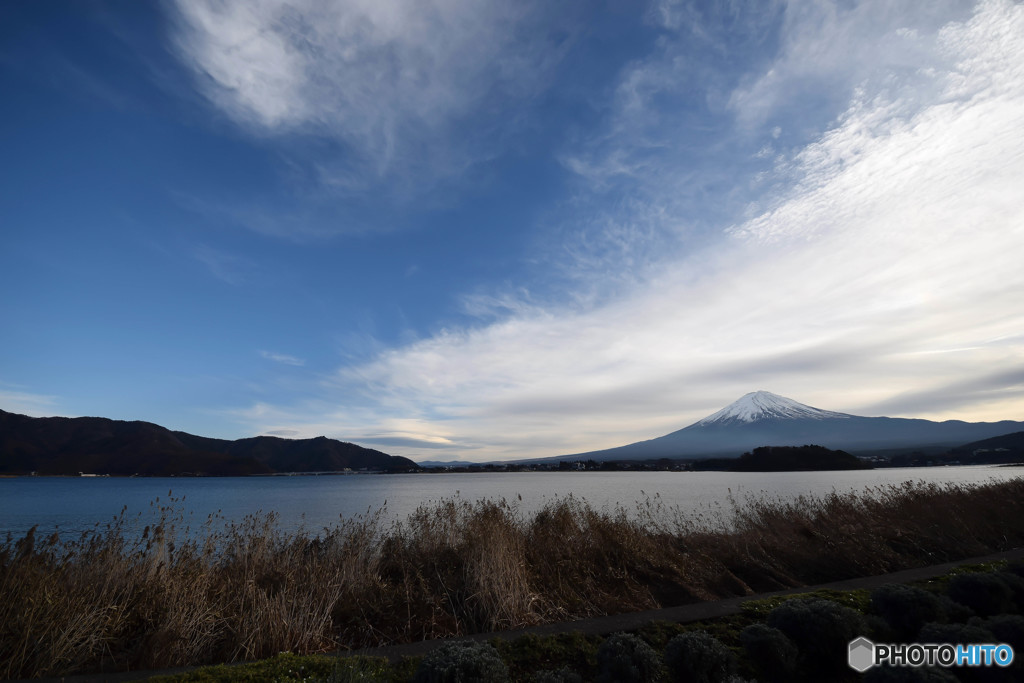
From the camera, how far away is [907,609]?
5191 mm

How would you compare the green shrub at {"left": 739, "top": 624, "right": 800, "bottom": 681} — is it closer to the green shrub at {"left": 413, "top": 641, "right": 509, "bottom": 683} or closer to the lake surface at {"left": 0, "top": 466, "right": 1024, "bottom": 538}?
the green shrub at {"left": 413, "top": 641, "right": 509, "bottom": 683}

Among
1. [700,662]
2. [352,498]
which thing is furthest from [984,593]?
[352,498]

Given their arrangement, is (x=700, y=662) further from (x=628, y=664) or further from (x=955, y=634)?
(x=955, y=634)

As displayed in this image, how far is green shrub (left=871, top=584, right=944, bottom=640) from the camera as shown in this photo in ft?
16.7

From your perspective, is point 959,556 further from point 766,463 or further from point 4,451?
point 4,451

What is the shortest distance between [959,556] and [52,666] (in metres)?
16.0

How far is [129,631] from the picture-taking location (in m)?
5.61

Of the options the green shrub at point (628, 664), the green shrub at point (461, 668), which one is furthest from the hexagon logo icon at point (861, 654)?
the green shrub at point (461, 668)

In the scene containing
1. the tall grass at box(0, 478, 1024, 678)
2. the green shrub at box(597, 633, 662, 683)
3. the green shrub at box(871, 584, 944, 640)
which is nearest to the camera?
the green shrub at box(597, 633, 662, 683)

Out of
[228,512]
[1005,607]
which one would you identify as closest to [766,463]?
[228,512]

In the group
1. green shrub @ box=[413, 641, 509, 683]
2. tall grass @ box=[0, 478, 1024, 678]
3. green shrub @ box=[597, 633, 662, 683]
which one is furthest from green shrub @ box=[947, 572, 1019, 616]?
green shrub @ box=[413, 641, 509, 683]

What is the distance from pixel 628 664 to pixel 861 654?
2.49m

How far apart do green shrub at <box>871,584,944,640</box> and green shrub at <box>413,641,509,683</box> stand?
4.32 metres

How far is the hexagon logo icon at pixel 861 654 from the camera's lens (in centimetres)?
456
